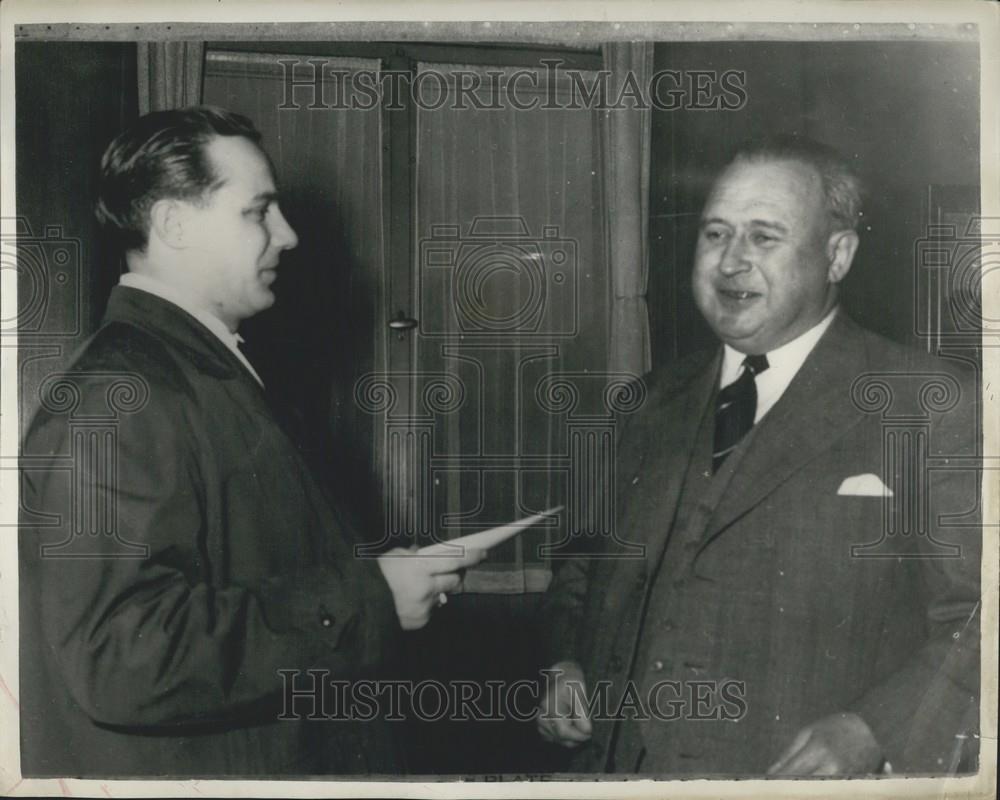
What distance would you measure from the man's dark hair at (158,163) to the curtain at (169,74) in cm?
2

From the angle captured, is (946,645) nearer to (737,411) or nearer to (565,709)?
(737,411)

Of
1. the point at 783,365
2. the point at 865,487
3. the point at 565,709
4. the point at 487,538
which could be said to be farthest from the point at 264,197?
the point at 865,487

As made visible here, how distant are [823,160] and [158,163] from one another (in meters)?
1.37

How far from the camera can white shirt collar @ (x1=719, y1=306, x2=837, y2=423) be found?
2064mm

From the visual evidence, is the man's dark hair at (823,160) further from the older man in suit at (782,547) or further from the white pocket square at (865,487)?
the white pocket square at (865,487)

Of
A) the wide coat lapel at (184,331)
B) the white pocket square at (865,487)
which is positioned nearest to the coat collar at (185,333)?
the wide coat lapel at (184,331)

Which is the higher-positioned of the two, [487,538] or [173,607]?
[487,538]

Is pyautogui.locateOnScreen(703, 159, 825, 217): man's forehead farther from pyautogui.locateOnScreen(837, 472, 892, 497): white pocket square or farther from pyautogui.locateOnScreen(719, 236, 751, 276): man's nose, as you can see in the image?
pyautogui.locateOnScreen(837, 472, 892, 497): white pocket square

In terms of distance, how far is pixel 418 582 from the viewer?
210 cm

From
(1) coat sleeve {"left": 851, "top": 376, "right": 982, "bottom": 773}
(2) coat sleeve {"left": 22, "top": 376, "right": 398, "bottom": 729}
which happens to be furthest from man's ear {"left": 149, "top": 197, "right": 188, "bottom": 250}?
(1) coat sleeve {"left": 851, "top": 376, "right": 982, "bottom": 773}

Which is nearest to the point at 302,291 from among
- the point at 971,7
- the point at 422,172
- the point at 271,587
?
the point at 422,172

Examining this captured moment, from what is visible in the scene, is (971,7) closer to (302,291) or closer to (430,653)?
(302,291)

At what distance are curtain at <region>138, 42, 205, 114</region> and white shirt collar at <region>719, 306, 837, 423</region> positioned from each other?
4.25ft

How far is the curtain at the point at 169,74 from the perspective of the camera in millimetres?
2111
